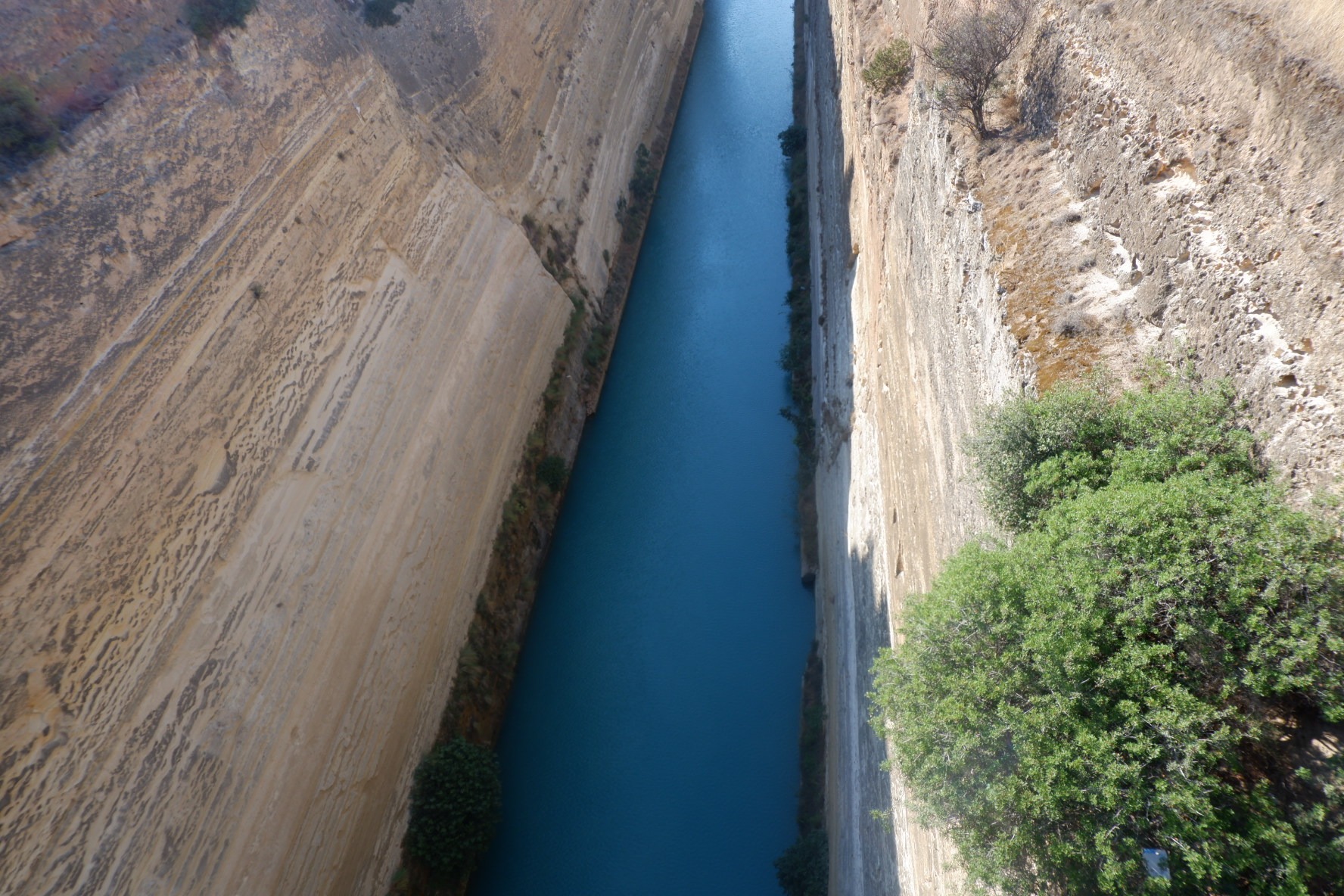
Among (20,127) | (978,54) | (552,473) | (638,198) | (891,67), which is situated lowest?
(638,198)

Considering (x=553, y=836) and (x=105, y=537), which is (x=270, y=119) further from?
(x=553, y=836)

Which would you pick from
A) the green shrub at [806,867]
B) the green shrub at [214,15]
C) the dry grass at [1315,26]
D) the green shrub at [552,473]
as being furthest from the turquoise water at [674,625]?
the dry grass at [1315,26]

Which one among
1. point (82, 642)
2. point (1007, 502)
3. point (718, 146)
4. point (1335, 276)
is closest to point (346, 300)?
point (82, 642)

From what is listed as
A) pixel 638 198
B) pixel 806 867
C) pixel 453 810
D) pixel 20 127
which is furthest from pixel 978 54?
pixel 638 198

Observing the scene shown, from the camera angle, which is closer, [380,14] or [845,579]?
[845,579]

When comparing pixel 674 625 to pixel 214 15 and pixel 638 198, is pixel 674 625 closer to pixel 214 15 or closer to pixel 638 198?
pixel 214 15

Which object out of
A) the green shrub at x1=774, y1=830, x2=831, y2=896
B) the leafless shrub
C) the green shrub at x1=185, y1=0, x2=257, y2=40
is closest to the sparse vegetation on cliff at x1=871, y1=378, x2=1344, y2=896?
the leafless shrub
